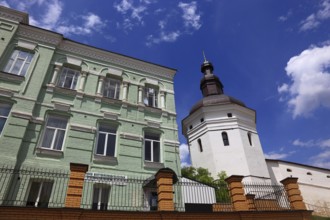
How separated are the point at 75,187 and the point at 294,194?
10402 millimetres

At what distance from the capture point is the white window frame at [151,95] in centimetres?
1590

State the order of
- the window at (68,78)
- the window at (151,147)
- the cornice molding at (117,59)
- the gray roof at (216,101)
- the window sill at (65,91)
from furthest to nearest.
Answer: the gray roof at (216,101)
the cornice molding at (117,59)
the window at (68,78)
the window at (151,147)
the window sill at (65,91)

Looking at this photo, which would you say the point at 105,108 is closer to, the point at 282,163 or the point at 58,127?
the point at 58,127

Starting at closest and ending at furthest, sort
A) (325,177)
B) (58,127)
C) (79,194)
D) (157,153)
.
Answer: (79,194) < (58,127) < (157,153) < (325,177)

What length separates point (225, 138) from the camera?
1026 inches

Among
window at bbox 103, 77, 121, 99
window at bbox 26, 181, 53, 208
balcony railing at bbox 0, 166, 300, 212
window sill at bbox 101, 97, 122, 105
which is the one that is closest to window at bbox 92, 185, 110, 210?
balcony railing at bbox 0, 166, 300, 212

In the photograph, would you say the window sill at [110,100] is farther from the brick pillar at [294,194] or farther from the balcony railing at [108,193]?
the brick pillar at [294,194]

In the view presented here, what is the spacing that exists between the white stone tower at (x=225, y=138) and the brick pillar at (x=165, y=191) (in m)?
15.8

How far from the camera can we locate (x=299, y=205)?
37.1 ft

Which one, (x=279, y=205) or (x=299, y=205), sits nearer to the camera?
(x=299, y=205)

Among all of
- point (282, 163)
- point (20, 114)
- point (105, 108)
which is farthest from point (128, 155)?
point (282, 163)

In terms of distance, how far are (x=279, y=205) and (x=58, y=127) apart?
12729 millimetres

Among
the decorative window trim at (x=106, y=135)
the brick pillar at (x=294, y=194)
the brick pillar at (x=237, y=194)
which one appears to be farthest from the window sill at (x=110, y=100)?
the brick pillar at (x=294, y=194)

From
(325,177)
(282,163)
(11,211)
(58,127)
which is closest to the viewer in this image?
(11,211)
